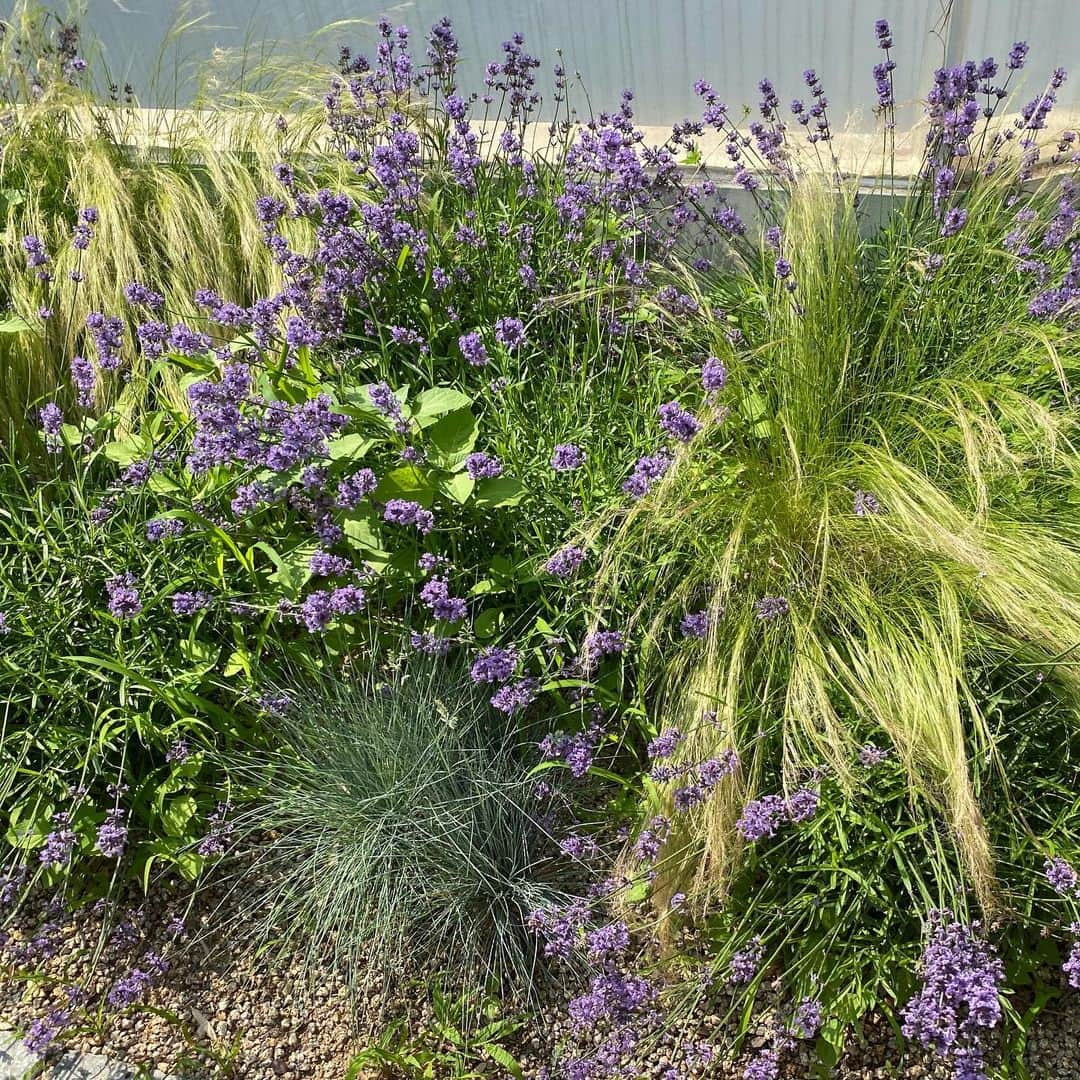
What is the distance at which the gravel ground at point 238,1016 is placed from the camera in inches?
84.0

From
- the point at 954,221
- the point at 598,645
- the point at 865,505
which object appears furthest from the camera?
the point at 954,221

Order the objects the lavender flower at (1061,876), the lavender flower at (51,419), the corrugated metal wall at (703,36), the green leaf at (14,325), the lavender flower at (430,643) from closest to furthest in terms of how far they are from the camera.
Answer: the lavender flower at (1061,876) < the lavender flower at (430,643) < the lavender flower at (51,419) < the green leaf at (14,325) < the corrugated metal wall at (703,36)

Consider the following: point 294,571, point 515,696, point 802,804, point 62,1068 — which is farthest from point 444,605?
point 62,1068

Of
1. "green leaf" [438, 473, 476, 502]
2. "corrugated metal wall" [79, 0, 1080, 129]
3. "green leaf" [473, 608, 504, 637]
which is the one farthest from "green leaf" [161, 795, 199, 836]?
"corrugated metal wall" [79, 0, 1080, 129]

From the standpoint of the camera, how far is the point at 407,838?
2.24 meters

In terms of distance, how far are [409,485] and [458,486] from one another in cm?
11

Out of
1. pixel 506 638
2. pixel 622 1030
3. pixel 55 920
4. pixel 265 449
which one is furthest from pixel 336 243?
pixel 622 1030

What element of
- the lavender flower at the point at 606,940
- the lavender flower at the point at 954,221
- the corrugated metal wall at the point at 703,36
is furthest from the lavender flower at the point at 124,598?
the corrugated metal wall at the point at 703,36

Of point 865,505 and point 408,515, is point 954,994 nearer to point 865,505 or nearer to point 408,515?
point 865,505

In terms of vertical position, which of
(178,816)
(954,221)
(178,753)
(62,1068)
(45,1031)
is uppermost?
(954,221)

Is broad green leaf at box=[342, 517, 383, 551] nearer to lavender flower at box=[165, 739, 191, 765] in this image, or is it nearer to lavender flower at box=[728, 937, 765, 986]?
lavender flower at box=[165, 739, 191, 765]

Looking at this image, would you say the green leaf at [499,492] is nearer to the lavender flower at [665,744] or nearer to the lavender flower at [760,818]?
the lavender flower at [665,744]

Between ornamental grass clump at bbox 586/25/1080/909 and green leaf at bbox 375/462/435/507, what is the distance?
1.24 feet

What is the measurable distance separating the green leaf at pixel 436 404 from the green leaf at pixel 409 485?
5.1 inches
